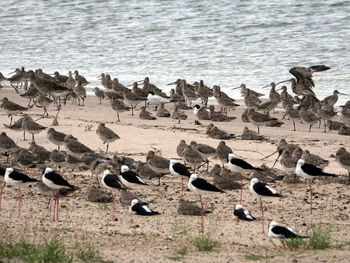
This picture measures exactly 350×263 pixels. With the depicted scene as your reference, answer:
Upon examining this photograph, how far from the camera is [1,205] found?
33.1 ft

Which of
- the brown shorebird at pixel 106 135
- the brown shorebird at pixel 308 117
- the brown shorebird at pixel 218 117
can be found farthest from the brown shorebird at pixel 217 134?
the brown shorebird at pixel 218 117

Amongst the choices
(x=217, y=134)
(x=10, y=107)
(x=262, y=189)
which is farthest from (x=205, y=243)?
(x=10, y=107)

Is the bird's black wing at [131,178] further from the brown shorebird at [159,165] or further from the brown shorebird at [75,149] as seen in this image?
the brown shorebird at [75,149]

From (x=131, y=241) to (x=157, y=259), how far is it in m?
0.86

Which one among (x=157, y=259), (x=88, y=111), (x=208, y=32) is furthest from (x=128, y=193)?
(x=208, y=32)

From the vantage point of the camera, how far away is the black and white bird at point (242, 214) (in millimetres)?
9398

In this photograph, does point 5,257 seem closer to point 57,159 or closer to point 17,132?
point 57,159

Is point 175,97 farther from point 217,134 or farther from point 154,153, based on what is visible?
point 154,153

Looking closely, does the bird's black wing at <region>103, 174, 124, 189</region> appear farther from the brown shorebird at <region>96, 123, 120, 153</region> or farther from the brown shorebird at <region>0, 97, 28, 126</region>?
the brown shorebird at <region>0, 97, 28, 126</region>

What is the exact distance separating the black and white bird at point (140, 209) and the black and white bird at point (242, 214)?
3.38ft

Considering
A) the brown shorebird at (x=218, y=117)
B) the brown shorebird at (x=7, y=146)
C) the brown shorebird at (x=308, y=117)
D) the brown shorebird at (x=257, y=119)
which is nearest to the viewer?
the brown shorebird at (x=7, y=146)

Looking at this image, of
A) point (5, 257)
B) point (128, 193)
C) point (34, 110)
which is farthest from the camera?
point (34, 110)

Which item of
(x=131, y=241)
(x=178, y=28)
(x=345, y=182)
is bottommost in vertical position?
(x=178, y=28)

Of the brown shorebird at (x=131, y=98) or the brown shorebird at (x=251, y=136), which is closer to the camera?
the brown shorebird at (x=251, y=136)
